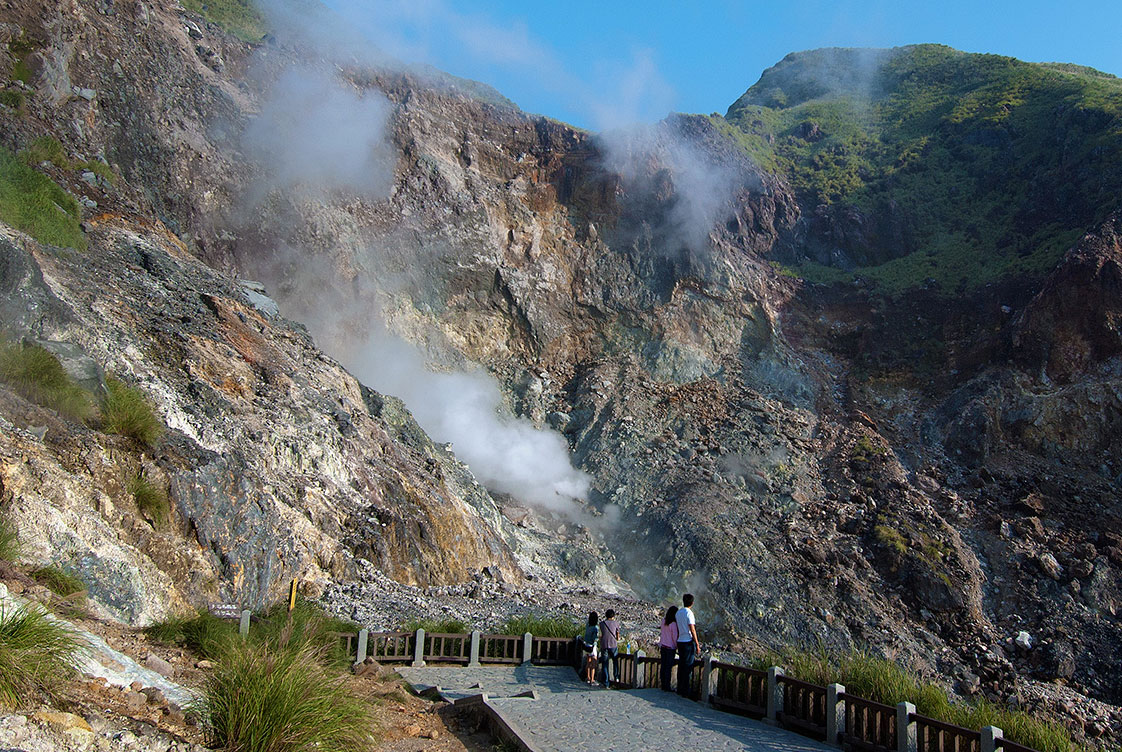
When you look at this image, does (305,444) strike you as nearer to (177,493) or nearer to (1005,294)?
(177,493)

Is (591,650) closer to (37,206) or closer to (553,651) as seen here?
(553,651)

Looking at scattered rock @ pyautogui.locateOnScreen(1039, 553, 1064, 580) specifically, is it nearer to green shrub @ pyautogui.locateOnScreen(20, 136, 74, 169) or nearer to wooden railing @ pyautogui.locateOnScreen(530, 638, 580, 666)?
wooden railing @ pyautogui.locateOnScreen(530, 638, 580, 666)

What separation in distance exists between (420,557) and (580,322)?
59.9 ft

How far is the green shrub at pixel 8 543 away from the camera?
305 inches

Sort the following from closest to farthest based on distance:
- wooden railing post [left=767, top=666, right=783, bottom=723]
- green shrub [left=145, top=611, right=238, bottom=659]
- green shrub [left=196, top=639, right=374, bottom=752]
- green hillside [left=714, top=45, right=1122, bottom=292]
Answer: green shrub [left=196, top=639, right=374, bottom=752], green shrub [left=145, top=611, right=238, bottom=659], wooden railing post [left=767, top=666, right=783, bottom=723], green hillside [left=714, top=45, right=1122, bottom=292]

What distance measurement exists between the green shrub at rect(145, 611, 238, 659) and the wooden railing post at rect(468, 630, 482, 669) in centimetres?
444

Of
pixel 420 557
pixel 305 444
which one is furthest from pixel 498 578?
pixel 305 444

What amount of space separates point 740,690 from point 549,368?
25178mm

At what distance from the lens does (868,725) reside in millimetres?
6766

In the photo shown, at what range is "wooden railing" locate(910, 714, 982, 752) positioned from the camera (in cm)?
589

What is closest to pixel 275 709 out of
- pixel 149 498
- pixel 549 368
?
pixel 149 498

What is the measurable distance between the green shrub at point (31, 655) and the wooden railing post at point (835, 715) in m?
6.12

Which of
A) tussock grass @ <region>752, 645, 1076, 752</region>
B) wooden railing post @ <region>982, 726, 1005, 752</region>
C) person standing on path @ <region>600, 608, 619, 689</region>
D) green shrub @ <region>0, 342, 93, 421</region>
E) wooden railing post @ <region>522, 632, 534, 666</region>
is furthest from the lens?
green shrub @ <region>0, 342, 93, 421</region>

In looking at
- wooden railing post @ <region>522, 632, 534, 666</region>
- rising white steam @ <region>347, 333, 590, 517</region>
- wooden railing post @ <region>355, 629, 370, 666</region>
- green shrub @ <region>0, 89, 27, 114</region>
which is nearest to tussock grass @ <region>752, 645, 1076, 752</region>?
wooden railing post @ <region>522, 632, 534, 666</region>
